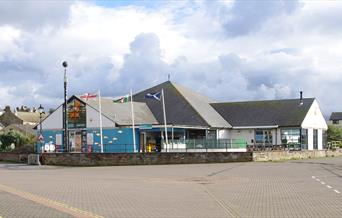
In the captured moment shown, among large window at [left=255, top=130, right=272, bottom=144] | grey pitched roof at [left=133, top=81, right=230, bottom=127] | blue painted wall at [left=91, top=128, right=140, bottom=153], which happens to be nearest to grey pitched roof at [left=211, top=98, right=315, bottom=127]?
large window at [left=255, top=130, right=272, bottom=144]

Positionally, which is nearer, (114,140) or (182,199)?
(182,199)

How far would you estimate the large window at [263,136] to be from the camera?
209 ft

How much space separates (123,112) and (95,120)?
3.75m

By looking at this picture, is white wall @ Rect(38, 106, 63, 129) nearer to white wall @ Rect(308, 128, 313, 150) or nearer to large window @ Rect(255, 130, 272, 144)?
large window @ Rect(255, 130, 272, 144)

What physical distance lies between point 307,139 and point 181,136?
49.9ft

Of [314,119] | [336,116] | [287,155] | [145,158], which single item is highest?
[336,116]

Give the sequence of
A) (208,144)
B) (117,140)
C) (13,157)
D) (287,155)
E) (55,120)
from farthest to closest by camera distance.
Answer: (55,120)
(117,140)
(13,157)
(287,155)
(208,144)

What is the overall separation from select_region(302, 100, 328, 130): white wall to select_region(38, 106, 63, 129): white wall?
2589 cm

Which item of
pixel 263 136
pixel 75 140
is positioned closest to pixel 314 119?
pixel 263 136

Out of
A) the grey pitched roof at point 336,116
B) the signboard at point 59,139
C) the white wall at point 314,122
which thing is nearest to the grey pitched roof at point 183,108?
the white wall at point 314,122

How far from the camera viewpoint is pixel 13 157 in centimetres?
5444

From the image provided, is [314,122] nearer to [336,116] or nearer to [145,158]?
[145,158]

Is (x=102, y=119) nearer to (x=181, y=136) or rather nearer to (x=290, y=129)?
(x=181, y=136)

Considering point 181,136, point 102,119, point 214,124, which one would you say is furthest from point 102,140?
point 214,124
